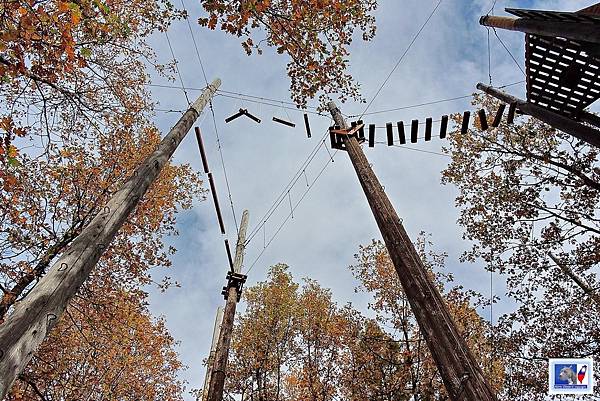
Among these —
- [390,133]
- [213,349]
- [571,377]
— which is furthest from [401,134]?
[213,349]

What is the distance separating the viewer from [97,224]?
4.30 meters

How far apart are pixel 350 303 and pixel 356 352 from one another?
2331mm

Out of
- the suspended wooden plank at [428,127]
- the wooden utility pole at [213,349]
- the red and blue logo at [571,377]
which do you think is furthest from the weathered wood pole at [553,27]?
the wooden utility pole at [213,349]

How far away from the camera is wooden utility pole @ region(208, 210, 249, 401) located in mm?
7824

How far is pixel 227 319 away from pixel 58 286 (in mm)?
6019

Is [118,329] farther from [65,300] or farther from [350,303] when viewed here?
[350,303]

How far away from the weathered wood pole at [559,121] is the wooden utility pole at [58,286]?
6.11 metres

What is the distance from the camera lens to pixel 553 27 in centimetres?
438

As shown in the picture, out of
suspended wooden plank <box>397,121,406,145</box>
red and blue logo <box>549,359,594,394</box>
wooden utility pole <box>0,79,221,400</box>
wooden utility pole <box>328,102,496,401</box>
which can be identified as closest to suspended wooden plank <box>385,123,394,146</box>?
suspended wooden plank <box>397,121,406,145</box>

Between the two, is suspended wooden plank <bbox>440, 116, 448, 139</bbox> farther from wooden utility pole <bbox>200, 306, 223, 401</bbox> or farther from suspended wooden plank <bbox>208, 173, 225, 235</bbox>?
wooden utility pole <bbox>200, 306, 223, 401</bbox>

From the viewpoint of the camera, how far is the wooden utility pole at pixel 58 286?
2.88m

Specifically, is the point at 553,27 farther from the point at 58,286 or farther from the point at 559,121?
the point at 58,286

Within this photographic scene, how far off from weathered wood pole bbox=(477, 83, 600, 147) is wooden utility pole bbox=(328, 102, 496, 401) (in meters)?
2.92

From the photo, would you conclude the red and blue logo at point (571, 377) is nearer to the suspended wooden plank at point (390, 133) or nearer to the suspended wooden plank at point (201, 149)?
the suspended wooden plank at point (390, 133)
